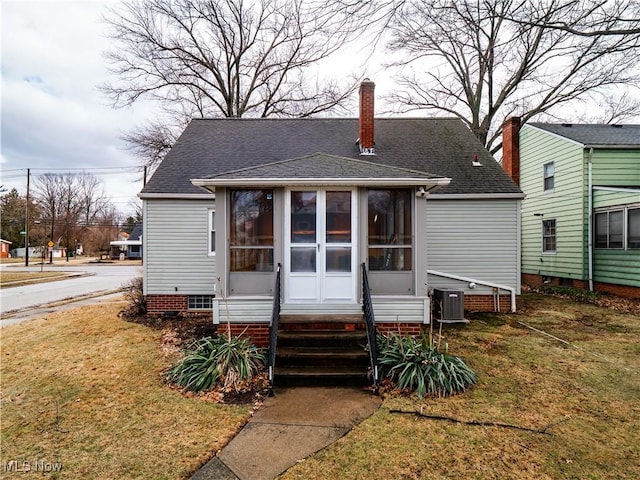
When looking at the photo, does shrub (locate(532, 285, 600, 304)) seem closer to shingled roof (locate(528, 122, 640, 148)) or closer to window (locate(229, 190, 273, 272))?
shingled roof (locate(528, 122, 640, 148))

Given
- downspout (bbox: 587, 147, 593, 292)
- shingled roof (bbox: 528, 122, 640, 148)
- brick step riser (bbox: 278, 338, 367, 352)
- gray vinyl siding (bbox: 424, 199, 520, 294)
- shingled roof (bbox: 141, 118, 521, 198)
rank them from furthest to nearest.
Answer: shingled roof (bbox: 528, 122, 640, 148) → downspout (bbox: 587, 147, 593, 292) → shingled roof (bbox: 141, 118, 521, 198) → gray vinyl siding (bbox: 424, 199, 520, 294) → brick step riser (bbox: 278, 338, 367, 352)

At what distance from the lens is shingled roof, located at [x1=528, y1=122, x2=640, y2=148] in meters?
11.7

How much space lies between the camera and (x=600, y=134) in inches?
504

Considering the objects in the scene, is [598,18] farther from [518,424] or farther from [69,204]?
[69,204]

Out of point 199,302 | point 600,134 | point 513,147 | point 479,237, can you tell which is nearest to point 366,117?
point 479,237

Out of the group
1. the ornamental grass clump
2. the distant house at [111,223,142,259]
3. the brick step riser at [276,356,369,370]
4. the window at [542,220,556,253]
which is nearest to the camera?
the ornamental grass clump

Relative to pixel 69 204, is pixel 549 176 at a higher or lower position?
lower

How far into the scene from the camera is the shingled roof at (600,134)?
11.7 m

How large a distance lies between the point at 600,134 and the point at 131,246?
50.9 meters

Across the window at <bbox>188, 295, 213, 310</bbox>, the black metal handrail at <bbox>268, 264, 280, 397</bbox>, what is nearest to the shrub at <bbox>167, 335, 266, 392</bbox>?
the black metal handrail at <bbox>268, 264, 280, 397</bbox>

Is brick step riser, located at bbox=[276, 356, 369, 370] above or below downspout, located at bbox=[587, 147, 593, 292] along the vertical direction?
below

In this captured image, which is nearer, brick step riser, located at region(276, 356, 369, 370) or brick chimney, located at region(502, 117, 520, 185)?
brick step riser, located at region(276, 356, 369, 370)

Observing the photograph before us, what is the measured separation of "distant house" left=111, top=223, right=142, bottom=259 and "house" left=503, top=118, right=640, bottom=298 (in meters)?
43.3

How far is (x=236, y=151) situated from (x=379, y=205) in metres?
6.51
